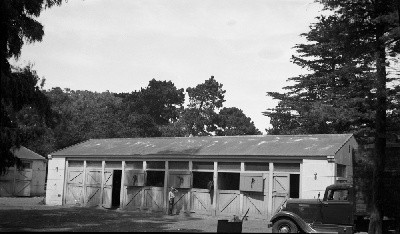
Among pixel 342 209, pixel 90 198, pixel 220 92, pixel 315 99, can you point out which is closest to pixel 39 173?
pixel 90 198

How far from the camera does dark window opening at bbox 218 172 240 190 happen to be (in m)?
24.0

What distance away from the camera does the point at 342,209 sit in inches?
587

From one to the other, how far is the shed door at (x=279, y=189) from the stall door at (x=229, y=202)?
2.09 metres

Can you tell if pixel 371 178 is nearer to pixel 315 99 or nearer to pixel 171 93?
pixel 315 99

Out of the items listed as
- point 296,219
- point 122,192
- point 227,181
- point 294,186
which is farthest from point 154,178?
point 296,219

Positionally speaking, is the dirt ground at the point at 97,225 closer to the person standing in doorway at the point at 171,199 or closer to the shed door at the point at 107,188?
the person standing in doorway at the point at 171,199

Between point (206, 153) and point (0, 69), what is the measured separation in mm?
12158

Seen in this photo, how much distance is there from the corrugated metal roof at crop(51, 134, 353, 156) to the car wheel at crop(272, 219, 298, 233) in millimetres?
6169

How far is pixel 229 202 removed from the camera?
23281mm

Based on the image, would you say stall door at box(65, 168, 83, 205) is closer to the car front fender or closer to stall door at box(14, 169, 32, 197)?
stall door at box(14, 169, 32, 197)

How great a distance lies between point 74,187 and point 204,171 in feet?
33.2

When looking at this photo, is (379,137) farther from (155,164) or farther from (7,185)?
(7,185)

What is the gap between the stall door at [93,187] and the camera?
28.1 m

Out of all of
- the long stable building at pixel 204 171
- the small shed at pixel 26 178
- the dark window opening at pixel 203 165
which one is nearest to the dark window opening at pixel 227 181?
the long stable building at pixel 204 171
